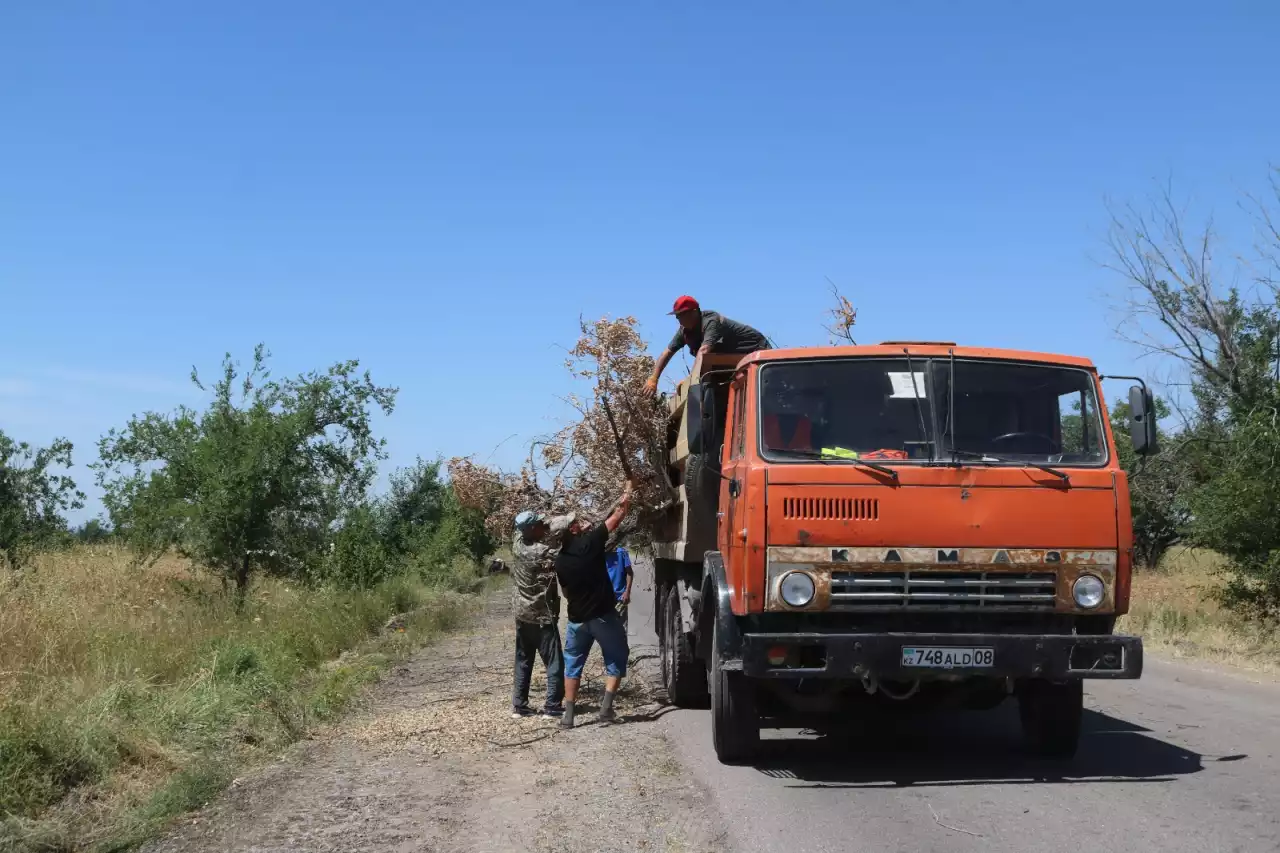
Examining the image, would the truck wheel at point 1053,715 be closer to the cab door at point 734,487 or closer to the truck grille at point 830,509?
the truck grille at point 830,509

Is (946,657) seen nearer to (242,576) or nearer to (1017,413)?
(1017,413)

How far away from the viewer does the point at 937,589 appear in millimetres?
6566

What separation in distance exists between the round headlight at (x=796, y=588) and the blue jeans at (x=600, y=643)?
3248 millimetres

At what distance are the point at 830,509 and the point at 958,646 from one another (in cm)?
107

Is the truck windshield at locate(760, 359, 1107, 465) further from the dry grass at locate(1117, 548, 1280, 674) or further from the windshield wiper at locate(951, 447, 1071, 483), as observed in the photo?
the dry grass at locate(1117, 548, 1280, 674)

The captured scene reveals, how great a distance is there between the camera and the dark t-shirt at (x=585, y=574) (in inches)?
369

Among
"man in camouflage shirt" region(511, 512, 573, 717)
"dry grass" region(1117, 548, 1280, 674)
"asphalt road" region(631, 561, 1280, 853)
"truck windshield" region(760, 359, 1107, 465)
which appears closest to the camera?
"asphalt road" region(631, 561, 1280, 853)

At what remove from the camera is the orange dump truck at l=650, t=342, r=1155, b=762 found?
6.50m

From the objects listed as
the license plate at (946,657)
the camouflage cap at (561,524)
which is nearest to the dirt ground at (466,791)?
the license plate at (946,657)

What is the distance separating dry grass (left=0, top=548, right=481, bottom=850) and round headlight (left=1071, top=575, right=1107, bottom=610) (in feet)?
18.5

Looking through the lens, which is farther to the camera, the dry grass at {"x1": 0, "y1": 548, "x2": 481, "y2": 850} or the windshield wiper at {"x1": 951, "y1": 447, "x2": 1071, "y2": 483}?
the dry grass at {"x1": 0, "y1": 548, "x2": 481, "y2": 850}

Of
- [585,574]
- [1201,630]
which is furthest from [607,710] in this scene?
[1201,630]

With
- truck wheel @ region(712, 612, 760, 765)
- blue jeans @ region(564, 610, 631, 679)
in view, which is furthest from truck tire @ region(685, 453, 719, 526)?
truck wheel @ region(712, 612, 760, 765)

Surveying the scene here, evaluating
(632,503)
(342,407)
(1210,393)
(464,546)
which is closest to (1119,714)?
(632,503)
